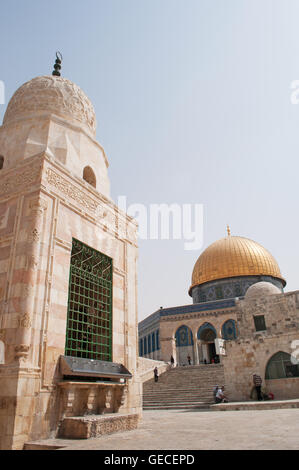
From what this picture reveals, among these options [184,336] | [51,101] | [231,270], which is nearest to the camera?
[51,101]

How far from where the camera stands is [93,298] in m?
8.96

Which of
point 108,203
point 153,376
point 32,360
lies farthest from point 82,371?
point 153,376

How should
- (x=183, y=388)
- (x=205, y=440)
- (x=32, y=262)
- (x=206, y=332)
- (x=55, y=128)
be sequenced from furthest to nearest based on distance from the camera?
(x=206, y=332) → (x=183, y=388) → (x=55, y=128) → (x=32, y=262) → (x=205, y=440)

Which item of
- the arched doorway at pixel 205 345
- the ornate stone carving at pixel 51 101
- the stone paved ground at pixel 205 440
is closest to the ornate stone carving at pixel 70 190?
the ornate stone carving at pixel 51 101

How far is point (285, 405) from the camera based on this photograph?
460 inches

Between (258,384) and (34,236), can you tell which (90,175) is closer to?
(34,236)

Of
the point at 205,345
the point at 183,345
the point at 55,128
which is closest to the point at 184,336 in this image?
the point at 183,345

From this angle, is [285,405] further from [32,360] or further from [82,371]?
[32,360]

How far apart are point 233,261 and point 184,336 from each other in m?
8.46

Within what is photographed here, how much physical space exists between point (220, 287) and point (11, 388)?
26825 millimetres

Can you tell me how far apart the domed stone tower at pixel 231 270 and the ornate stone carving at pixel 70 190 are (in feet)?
77.3

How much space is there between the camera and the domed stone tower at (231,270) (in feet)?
101

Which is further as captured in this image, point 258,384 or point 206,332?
point 206,332

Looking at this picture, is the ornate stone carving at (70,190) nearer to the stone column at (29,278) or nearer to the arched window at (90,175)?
the stone column at (29,278)
